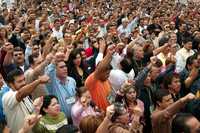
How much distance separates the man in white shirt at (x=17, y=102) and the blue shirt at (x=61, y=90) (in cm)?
54

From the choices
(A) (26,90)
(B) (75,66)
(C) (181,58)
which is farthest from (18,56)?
(C) (181,58)

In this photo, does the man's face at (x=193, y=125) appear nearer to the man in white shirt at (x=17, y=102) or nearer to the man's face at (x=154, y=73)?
the man in white shirt at (x=17, y=102)

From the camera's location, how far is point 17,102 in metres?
4.16

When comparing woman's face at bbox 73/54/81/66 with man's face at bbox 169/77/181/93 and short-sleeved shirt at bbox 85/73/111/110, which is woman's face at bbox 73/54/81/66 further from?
man's face at bbox 169/77/181/93

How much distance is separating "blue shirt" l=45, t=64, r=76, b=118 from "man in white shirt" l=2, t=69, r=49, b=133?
0.54 metres

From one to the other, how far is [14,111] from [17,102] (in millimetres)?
102

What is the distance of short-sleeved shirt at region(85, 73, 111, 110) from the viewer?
501 cm

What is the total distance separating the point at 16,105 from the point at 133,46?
2.74 meters

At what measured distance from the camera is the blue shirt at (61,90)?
4906 mm

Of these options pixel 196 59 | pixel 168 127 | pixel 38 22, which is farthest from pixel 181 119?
pixel 38 22

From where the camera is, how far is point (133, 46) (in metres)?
6.55

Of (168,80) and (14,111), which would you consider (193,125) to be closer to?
(168,80)

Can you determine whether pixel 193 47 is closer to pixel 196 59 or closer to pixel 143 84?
pixel 196 59

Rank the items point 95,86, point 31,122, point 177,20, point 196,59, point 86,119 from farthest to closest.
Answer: point 177,20 < point 196,59 < point 95,86 < point 86,119 < point 31,122
